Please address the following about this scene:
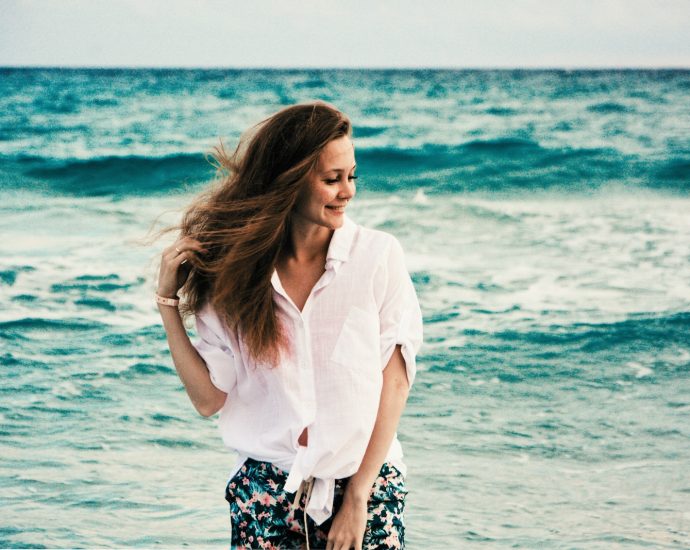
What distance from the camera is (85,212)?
12633 millimetres

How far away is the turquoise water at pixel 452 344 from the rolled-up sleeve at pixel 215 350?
0.41 metres

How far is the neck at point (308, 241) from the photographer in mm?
2080

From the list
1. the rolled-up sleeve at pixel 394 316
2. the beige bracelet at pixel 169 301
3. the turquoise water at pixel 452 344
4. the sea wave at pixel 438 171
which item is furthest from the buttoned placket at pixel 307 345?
the sea wave at pixel 438 171

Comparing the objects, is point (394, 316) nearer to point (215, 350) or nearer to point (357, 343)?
point (357, 343)

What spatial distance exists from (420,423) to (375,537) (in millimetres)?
3346

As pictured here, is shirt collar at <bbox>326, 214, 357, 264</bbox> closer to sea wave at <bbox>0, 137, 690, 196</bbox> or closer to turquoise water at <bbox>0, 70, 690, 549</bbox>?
turquoise water at <bbox>0, 70, 690, 549</bbox>

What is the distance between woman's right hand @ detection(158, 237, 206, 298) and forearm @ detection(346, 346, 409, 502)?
1.53 ft

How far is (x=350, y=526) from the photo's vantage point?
1957 millimetres

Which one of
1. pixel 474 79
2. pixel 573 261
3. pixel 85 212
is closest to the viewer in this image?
pixel 573 261

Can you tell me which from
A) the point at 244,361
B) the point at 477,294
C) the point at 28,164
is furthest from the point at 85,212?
the point at 244,361

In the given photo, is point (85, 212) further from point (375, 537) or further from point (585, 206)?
point (375, 537)

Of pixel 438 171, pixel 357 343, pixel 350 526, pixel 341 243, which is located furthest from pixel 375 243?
pixel 438 171

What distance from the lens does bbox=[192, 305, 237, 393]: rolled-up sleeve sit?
2.06m

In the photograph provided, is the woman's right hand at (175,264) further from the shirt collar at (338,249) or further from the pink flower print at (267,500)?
the pink flower print at (267,500)
